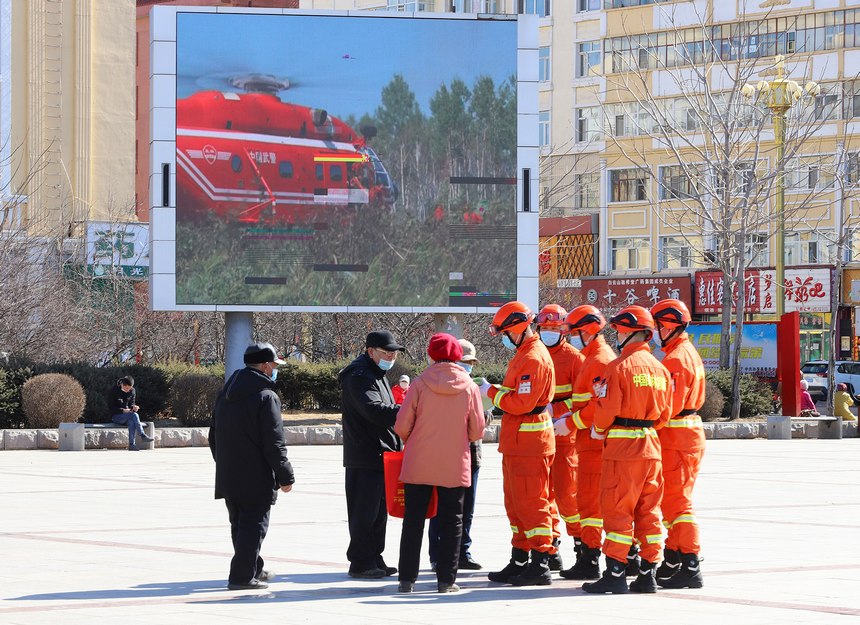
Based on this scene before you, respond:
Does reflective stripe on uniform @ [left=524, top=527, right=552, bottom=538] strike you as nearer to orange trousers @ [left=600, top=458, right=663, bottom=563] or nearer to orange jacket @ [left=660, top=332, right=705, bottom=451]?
orange trousers @ [left=600, top=458, right=663, bottom=563]

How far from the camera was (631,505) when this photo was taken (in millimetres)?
10906

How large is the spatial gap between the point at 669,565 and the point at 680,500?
0.47 meters

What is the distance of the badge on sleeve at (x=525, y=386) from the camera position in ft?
37.8

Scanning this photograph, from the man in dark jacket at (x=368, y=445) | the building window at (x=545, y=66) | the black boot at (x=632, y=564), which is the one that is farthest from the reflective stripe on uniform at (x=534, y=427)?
the building window at (x=545, y=66)

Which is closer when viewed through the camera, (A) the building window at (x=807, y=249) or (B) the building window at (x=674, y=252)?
(A) the building window at (x=807, y=249)

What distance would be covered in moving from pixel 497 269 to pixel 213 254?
5881 millimetres

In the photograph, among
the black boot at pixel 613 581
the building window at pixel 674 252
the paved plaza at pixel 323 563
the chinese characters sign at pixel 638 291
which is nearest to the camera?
the paved plaza at pixel 323 563

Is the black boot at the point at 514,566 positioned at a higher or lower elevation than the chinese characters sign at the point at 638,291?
lower

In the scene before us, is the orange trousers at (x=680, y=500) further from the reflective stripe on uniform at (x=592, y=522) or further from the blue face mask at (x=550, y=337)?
the blue face mask at (x=550, y=337)

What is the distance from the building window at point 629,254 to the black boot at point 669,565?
194ft

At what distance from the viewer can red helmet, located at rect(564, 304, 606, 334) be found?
12.2 meters

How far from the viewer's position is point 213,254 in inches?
1243

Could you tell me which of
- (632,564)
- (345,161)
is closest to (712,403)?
(345,161)

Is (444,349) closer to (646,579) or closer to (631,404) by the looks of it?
(631,404)
